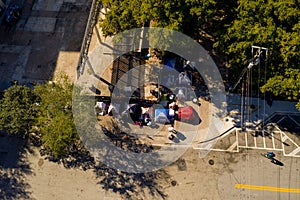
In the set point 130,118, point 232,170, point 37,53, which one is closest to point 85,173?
point 130,118

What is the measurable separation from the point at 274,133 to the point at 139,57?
18.6 m

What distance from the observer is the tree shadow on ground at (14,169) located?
2998 centimetres

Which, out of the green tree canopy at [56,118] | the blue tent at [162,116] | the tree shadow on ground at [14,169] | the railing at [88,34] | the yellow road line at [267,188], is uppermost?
the railing at [88,34]

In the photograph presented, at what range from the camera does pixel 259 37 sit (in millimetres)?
28031

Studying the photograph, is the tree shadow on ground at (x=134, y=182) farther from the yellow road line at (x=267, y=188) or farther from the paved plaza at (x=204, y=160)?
the yellow road line at (x=267, y=188)

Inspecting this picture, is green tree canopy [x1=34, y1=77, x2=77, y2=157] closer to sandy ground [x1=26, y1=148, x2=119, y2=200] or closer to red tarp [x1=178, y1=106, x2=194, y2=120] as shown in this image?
sandy ground [x1=26, y1=148, x2=119, y2=200]

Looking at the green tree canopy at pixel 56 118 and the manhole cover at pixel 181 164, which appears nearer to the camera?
the green tree canopy at pixel 56 118

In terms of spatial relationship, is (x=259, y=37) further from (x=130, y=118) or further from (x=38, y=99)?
(x=38, y=99)

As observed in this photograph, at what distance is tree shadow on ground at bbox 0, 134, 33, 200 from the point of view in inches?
1180

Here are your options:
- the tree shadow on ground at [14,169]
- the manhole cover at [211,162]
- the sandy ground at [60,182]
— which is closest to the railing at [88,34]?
the tree shadow on ground at [14,169]

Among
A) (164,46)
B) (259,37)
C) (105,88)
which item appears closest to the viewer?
(259,37)

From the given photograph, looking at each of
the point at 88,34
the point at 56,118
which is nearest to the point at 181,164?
the point at 56,118

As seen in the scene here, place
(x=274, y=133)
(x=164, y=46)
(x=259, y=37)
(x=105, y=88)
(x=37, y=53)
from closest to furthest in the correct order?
(x=259, y=37)
(x=164, y=46)
(x=274, y=133)
(x=105, y=88)
(x=37, y=53)

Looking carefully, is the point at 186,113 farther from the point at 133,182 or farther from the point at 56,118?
the point at 56,118
